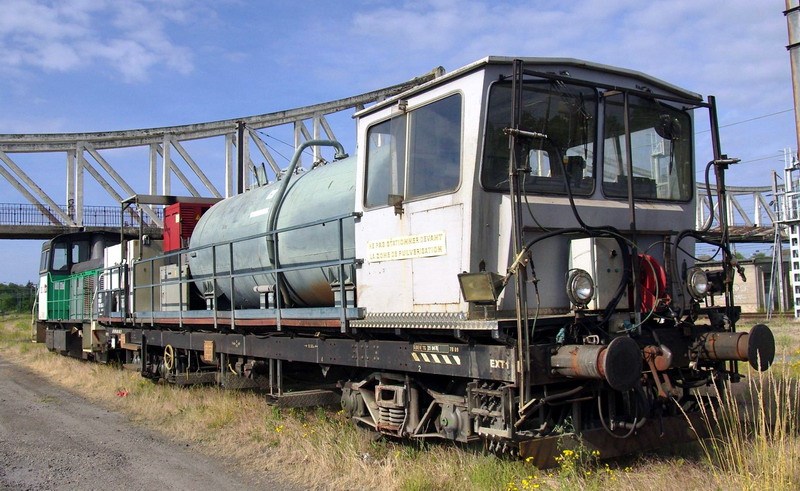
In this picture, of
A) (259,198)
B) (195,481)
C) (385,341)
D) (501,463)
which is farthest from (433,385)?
(259,198)

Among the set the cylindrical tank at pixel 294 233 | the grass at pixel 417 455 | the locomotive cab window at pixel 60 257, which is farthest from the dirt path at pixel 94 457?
the locomotive cab window at pixel 60 257

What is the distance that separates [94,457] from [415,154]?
5040 millimetres

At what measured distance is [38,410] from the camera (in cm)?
1102

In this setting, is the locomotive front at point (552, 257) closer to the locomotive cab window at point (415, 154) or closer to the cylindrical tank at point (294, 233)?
the locomotive cab window at point (415, 154)

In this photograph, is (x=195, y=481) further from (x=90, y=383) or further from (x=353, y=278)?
(x=90, y=383)

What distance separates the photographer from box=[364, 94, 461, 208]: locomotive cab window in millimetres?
5574

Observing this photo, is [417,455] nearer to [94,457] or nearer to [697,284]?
[697,284]

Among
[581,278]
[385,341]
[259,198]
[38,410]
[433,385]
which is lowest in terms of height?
[38,410]

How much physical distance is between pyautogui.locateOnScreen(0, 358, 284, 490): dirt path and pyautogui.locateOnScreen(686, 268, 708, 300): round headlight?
4040mm

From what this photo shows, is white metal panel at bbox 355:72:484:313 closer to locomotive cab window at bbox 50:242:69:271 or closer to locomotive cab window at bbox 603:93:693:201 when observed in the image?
locomotive cab window at bbox 603:93:693:201

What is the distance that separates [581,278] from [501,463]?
5.31 ft

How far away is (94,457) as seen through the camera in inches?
298

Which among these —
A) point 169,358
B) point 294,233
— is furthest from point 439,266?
point 169,358

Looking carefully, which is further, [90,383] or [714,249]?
[90,383]
